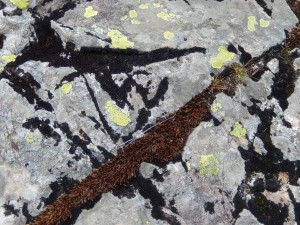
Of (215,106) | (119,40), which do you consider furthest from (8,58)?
(215,106)

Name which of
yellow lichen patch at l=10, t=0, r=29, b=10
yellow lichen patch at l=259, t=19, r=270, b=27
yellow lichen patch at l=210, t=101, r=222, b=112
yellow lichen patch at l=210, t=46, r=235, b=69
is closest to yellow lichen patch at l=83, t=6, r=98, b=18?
yellow lichen patch at l=10, t=0, r=29, b=10

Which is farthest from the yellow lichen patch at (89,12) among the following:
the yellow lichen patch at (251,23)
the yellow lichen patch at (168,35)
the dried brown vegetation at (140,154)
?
the yellow lichen patch at (251,23)

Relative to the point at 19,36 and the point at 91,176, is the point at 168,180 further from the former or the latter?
the point at 19,36

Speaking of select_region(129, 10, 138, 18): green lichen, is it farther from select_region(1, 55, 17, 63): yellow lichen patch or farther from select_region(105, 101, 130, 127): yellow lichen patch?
select_region(1, 55, 17, 63): yellow lichen patch

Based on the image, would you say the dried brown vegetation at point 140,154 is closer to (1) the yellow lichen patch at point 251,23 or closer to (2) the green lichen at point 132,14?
(1) the yellow lichen patch at point 251,23

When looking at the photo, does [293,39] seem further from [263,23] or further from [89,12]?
[89,12]

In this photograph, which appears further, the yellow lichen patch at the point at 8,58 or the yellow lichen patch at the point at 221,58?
the yellow lichen patch at the point at 221,58
